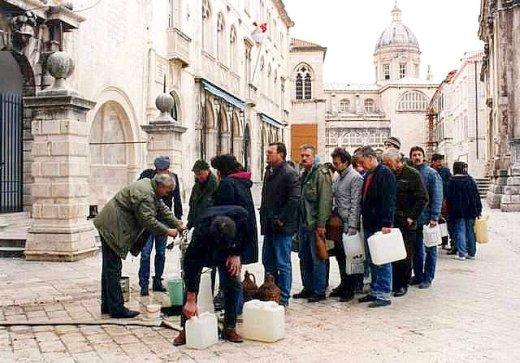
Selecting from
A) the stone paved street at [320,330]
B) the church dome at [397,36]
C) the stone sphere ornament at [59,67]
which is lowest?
the stone paved street at [320,330]

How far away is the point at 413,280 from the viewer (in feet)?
29.1

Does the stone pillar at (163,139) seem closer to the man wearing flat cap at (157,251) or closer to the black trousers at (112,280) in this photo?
the man wearing flat cap at (157,251)

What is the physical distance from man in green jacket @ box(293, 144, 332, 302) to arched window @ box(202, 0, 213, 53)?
18.2m

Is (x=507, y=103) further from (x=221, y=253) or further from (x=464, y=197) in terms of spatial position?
(x=221, y=253)

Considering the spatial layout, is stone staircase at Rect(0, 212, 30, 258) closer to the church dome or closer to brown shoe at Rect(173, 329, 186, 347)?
brown shoe at Rect(173, 329, 186, 347)

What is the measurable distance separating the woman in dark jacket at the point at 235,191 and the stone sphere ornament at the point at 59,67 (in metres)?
5.68

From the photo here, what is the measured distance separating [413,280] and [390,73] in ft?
284

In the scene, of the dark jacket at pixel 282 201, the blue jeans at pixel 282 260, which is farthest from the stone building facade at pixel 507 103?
the dark jacket at pixel 282 201

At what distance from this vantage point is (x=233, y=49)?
99.2ft

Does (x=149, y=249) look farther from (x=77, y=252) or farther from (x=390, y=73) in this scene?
(x=390, y=73)

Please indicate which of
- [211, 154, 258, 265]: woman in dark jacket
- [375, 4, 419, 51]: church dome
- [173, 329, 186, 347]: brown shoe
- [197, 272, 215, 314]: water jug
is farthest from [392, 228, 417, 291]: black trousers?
[375, 4, 419, 51]: church dome

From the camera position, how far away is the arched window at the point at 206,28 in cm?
2512

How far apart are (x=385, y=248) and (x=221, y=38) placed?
22198 mm

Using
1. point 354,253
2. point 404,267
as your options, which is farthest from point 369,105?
point 354,253
